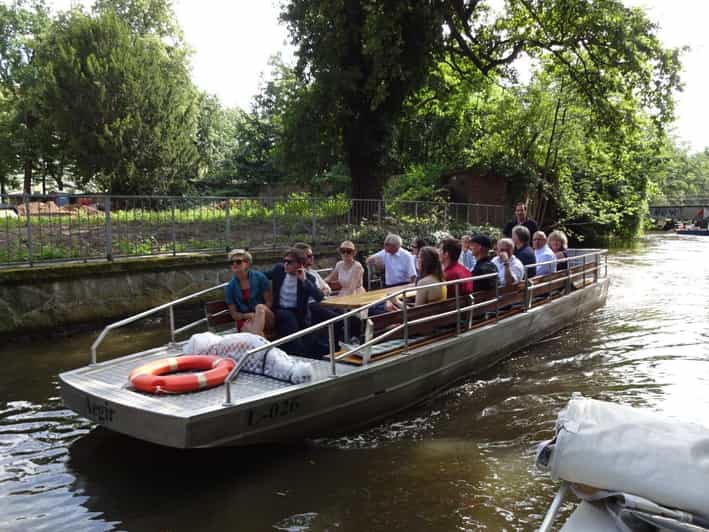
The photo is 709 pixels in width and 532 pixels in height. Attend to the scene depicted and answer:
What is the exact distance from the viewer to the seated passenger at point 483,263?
8055 millimetres

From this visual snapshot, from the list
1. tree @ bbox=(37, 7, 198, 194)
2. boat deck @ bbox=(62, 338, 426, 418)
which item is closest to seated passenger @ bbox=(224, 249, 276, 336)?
boat deck @ bbox=(62, 338, 426, 418)

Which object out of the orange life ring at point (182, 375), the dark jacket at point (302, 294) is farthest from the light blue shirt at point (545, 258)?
the orange life ring at point (182, 375)

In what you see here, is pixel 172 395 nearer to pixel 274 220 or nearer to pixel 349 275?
pixel 349 275

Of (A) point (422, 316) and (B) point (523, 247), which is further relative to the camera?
(B) point (523, 247)

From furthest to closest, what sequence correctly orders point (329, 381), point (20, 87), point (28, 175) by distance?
point (28, 175) < point (20, 87) < point (329, 381)

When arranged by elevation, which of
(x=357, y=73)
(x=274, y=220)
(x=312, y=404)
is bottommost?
(x=312, y=404)

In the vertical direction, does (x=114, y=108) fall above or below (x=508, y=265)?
above

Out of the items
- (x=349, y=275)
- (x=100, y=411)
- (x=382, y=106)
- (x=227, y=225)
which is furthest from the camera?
(x=382, y=106)

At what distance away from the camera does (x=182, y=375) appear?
544 centimetres

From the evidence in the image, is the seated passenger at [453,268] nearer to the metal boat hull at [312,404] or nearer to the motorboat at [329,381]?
the motorboat at [329,381]

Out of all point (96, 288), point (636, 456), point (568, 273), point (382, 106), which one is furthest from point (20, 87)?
point (636, 456)

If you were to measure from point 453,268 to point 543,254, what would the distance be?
3722mm

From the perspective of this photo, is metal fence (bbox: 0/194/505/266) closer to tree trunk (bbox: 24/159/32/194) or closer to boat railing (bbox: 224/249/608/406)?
boat railing (bbox: 224/249/608/406)

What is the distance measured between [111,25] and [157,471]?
3011cm
